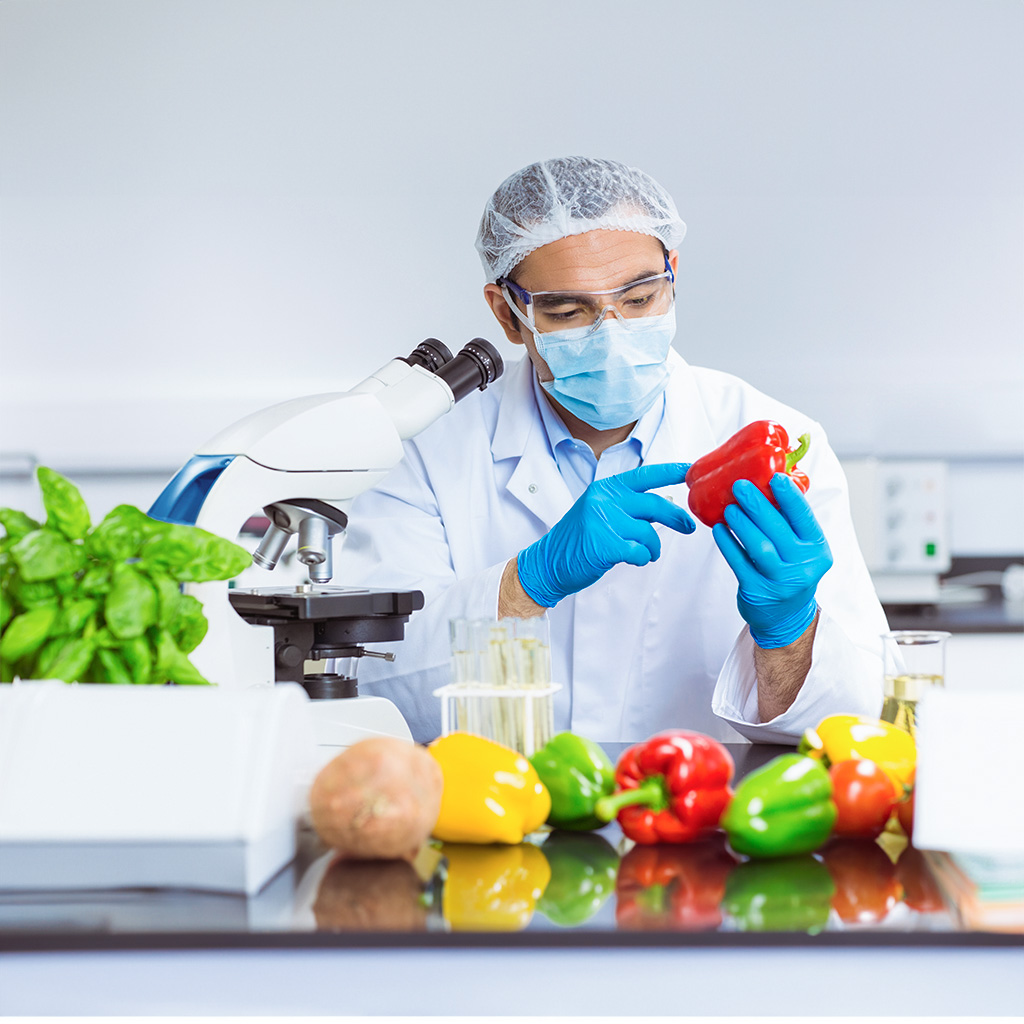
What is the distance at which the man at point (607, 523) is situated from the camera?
Result: 4.87ft

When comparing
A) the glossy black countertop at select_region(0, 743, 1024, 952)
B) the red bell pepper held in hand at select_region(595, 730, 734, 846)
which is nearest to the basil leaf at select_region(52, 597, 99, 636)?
the glossy black countertop at select_region(0, 743, 1024, 952)

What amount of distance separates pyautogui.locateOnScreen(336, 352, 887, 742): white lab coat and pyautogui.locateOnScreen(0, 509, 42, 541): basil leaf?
0.72 metres

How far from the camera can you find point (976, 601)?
10.5ft

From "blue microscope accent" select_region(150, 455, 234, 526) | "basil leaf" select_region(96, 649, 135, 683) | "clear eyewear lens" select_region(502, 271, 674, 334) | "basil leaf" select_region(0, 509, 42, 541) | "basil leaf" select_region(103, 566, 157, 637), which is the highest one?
"clear eyewear lens" select_region(502, 271, 674, 334)

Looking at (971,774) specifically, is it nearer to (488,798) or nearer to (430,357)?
(488,798)

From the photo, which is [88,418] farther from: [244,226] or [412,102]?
[412,102]

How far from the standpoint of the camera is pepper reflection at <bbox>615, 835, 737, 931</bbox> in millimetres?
724

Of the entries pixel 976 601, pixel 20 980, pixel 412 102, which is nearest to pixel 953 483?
pixel 976 601

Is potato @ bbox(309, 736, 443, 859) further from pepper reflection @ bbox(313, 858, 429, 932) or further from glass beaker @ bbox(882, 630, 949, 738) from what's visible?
glass beaker @ bbox(882, 630, 949, 738)

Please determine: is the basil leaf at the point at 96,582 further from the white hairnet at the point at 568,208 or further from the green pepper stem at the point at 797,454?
the white hairnet at the point at 568,208

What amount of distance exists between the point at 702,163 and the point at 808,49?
1.39ft

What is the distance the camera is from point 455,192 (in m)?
3.28

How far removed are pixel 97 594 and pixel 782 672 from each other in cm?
92

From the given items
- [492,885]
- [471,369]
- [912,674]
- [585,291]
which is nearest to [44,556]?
[492,885]
